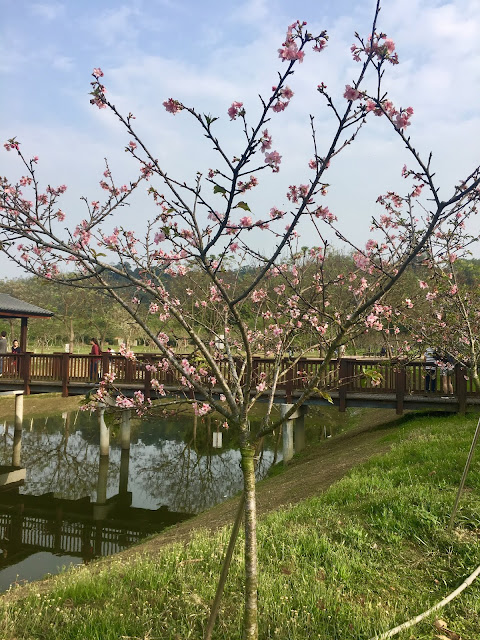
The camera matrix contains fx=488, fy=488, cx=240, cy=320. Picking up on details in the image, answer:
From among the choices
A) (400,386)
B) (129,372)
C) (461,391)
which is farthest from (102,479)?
(461,391)

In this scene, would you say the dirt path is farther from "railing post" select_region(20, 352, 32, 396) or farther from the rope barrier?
"railing post" select_region(20, 352, 32, 396)

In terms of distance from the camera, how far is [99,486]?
565 inches

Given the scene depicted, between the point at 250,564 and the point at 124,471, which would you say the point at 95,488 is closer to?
the point at 124,471

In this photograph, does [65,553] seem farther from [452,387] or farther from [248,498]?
[452,387]

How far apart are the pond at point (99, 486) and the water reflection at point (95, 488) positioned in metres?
0.02

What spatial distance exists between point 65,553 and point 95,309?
32.6 m

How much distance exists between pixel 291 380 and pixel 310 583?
701 centimetres

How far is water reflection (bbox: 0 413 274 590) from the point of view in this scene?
10.2 m

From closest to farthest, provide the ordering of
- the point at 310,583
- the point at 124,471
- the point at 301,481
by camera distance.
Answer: the point at 310,583 < the point at 301,481 < the point at 124,471

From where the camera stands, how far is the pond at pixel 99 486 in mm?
10110

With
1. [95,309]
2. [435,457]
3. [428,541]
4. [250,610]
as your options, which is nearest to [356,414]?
[435,457]

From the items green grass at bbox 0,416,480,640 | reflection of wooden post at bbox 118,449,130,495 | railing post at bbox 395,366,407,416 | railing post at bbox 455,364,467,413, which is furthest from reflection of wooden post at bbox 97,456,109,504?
railing post at bbox 455,364,467,413

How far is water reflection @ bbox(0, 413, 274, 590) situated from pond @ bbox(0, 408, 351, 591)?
24mm

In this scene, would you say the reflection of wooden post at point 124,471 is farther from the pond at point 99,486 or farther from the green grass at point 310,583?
the green grass at point 310,583
